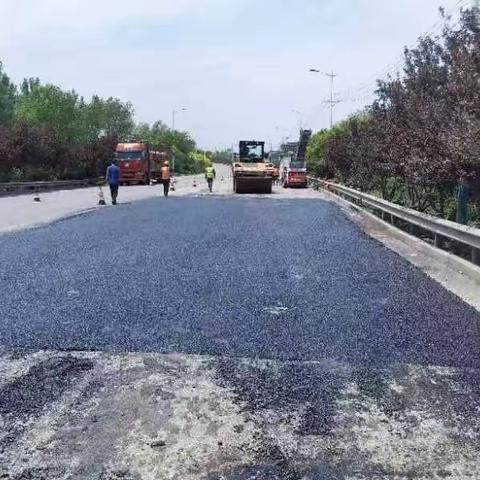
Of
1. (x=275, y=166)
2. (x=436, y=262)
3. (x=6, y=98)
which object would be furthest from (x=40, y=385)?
(x=6, y=98)

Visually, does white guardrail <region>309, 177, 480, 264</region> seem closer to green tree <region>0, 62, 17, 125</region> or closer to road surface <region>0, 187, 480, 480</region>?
road surface <region>0, 187, 480, 480</region>

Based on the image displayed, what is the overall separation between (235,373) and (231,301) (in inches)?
94.5

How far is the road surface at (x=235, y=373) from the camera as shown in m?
3.37

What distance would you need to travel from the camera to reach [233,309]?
667cm

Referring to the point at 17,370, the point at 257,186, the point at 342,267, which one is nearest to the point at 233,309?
the point at 17,370

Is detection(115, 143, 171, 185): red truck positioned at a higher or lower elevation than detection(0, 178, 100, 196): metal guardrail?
higher

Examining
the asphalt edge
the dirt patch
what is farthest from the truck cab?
the dirt patch

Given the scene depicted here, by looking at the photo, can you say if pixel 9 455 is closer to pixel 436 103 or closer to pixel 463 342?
pixel 463 342

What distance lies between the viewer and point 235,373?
4699 millimetres

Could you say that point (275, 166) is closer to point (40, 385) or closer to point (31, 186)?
point (31, 186)

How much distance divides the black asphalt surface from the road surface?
1.1 inches

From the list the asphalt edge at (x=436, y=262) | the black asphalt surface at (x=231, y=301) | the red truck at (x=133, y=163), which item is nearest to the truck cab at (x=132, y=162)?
the red truck at (x=133, y=163)

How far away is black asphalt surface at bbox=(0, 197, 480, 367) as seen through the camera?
5.41m

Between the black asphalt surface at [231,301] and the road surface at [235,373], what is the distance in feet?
0.09
